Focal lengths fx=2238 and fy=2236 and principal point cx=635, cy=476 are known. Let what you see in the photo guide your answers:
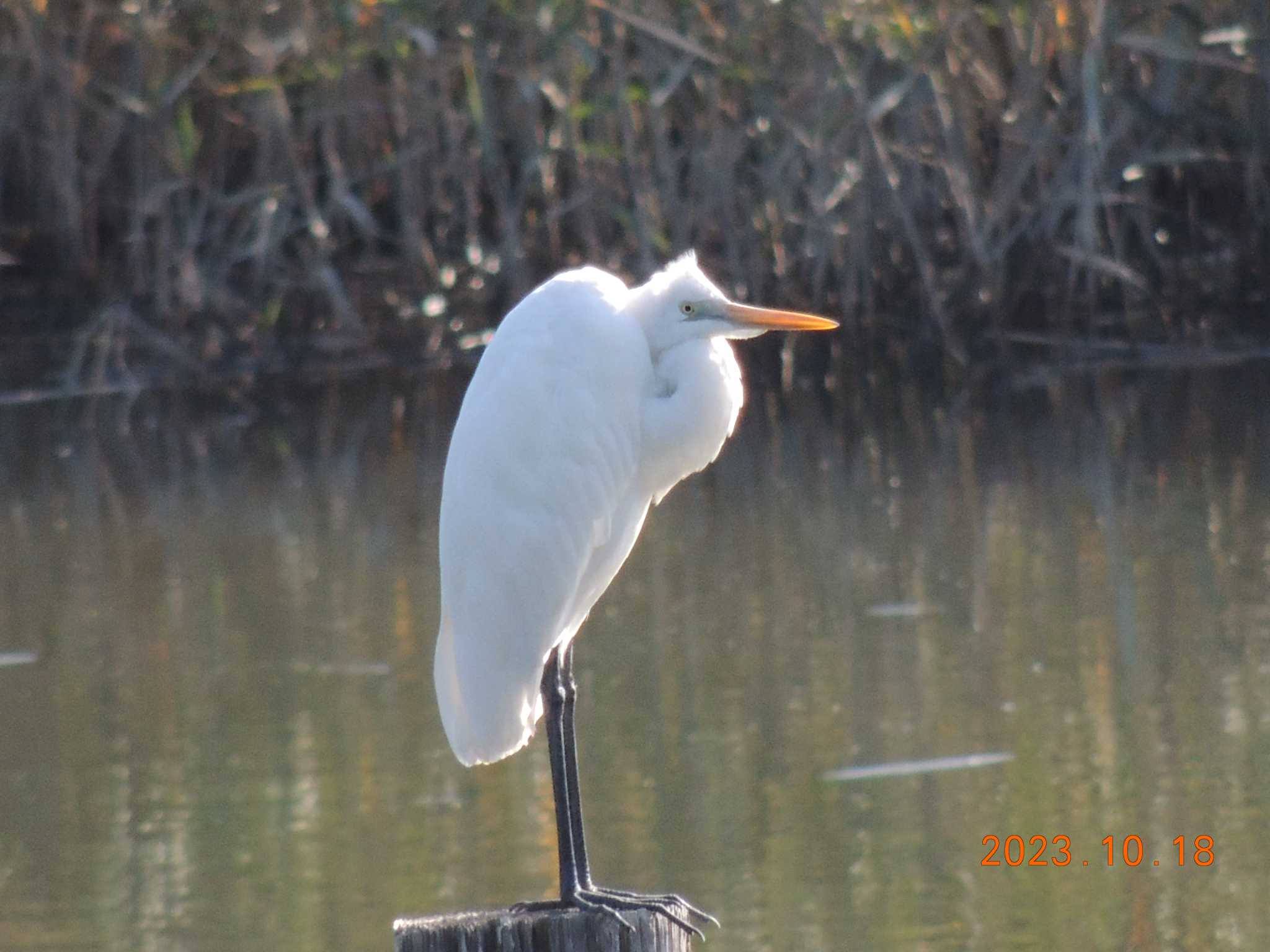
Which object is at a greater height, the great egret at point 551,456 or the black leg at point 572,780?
the great egret at point 551,456

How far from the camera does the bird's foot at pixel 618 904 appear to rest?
7.96 feet

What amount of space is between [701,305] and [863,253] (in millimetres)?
4772

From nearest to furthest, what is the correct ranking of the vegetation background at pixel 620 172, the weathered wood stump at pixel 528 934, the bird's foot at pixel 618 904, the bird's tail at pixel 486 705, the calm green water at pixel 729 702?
the weathered wood stump at pixel 528 934, the bird's foot at pixel 618 904, the bird's tail at pixel 486 705, the calm green water at pixel 729 702, the vegetation background at pixel 620 172

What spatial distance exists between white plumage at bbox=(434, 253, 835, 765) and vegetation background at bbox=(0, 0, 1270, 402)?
14.5 feet

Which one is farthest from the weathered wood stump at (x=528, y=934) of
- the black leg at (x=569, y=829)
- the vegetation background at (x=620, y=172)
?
the vegetation background at (x=620, y=172)

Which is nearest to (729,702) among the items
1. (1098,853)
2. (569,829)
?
(1098,853)

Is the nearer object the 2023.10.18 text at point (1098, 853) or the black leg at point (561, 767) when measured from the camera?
the black leg at point (561, 767)

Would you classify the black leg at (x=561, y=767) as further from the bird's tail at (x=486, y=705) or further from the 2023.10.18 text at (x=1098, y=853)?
the 2023.10.18 text at (x=1098, y=853)

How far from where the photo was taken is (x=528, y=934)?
2264mm

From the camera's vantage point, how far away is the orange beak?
109 inches

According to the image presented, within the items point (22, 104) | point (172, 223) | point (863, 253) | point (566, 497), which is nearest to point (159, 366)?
point (172, 223)

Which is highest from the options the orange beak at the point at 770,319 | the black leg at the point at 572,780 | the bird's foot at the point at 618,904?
the orange beak at the point at 770,319

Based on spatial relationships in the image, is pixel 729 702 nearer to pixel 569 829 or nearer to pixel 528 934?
pixel 569 829

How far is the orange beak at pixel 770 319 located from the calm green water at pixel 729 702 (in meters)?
1.03
